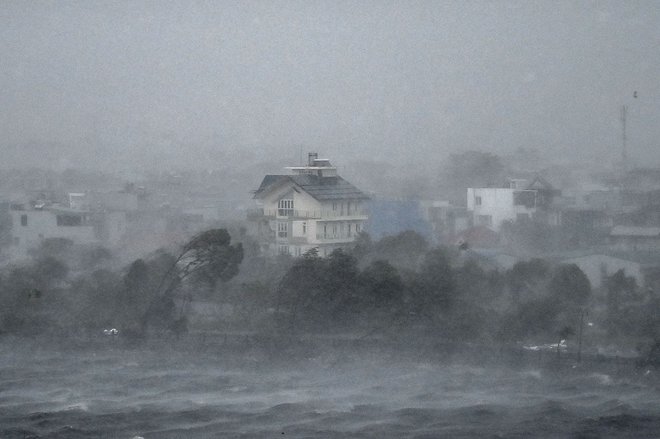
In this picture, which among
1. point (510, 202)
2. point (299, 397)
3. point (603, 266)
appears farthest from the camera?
point (510, 202)

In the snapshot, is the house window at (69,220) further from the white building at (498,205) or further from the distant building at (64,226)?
the white building at (498,205)

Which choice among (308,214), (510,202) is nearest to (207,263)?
(308,214)

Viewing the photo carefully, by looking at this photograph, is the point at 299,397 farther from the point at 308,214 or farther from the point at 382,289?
the point at 308,214

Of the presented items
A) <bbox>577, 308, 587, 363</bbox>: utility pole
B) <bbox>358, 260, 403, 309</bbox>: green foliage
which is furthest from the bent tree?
<bbox>577, 308, 587, 363</bbox>: utility pole

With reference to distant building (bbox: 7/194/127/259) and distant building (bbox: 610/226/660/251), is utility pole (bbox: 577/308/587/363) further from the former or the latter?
distant building (bbox: 7/194/127/259)

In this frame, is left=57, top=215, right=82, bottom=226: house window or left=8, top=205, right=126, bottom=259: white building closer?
left=8, top=205, right=126, bottom=259: white building

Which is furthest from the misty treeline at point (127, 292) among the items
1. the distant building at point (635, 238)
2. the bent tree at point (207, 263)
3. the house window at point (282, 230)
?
the distant building at point (635, 238)

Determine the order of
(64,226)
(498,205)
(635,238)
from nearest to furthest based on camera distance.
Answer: (635,238) → (64,226) → (498,205)

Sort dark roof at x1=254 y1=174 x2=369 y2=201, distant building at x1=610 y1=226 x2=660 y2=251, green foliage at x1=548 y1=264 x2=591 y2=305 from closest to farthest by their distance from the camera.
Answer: green foliage at x1=548 y1=264 x2=591 y2=305 → distant building at x1=610 y1=226 x2=660 y2=251 → dark roof at x1=254 y1=174 x2=369 y2=201
